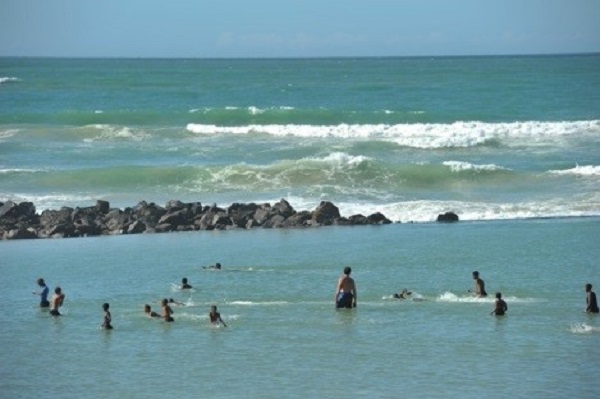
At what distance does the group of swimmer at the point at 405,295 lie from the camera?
25.6m

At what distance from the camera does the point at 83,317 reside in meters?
26.8

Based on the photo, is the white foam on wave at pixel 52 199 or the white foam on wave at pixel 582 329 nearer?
the white foam on wave at pixel 582 329

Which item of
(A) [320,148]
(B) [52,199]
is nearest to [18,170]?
(B) [52,199]

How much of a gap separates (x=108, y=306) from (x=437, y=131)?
38.2 m

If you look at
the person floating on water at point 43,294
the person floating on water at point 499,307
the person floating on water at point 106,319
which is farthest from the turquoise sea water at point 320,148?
the person floating on water at point 106,319

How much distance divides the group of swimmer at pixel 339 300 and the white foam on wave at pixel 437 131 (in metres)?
29.3

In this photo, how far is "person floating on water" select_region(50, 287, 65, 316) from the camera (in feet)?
88.5

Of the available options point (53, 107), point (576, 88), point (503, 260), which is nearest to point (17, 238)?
point (503, 260)

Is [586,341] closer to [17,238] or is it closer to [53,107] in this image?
[17,238]

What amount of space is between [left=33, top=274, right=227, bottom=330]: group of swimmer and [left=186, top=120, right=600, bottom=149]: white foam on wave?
30248 millimetres

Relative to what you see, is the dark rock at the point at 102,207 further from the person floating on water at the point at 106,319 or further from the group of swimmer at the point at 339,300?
the person floating on water at the point at 106,319

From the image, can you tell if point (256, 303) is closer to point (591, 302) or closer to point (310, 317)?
point (310, 317)

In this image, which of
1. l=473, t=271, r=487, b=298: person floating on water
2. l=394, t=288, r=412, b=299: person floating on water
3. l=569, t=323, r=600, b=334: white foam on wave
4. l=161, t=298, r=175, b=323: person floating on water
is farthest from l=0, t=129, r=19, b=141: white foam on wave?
l=569, t=323, r=600, b=334: white foam on wave

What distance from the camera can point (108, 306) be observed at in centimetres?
2628
